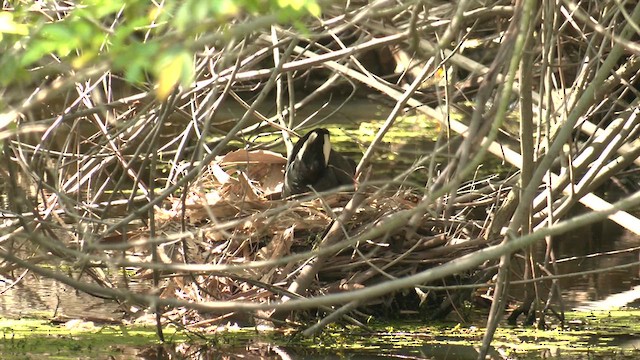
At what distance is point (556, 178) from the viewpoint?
18.6 ft

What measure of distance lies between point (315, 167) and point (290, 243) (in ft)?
2.98

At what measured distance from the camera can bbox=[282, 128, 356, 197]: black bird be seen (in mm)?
6500

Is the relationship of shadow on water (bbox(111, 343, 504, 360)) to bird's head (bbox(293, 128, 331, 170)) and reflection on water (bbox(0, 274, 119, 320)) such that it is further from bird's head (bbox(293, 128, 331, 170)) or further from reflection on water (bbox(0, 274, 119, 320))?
bird's head (bbox(293, 128, 331, 170))

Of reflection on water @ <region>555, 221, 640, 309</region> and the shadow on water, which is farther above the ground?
reflection on water @ <region>555, 221, 640, 309</region>

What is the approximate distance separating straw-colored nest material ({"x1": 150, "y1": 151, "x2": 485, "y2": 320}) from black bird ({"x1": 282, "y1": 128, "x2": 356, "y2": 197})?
1.13 feet

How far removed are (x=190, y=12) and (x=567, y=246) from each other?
20.4 feet

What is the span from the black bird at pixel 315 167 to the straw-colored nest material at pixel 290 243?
1.13 feet

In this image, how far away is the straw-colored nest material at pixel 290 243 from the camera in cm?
570

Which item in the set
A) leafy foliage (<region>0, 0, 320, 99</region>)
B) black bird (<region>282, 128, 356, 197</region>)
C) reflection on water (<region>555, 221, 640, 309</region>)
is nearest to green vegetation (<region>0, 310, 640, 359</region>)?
reflection on water (<region>555, 221, 640, 309</region>)

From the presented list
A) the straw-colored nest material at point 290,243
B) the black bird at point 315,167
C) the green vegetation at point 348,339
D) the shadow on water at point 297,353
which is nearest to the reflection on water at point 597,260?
the green vegetation at point 348,339

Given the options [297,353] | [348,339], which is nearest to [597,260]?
[348,339]

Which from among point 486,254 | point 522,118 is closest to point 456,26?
point 486,254

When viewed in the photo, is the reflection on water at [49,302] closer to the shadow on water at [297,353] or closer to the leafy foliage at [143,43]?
the shadow on water at [297,353]

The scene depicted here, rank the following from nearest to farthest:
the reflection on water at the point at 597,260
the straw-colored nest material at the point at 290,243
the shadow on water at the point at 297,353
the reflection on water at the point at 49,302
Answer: the shadow on water at the point at 297,353, the straw-colored nest material at the point at 290,243, the reflection on water at the point at 49,302, the reflection on water at the point at 597,260
